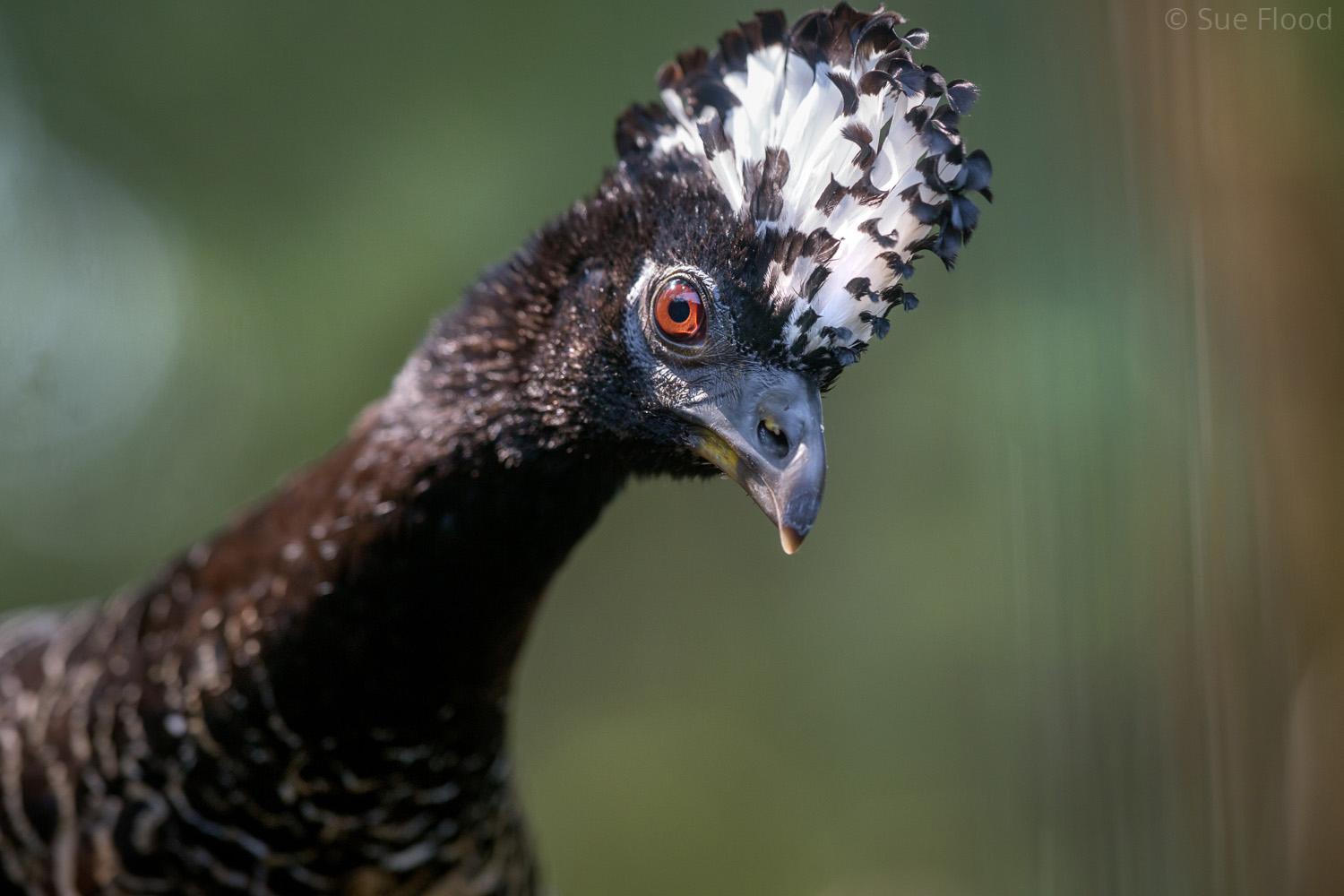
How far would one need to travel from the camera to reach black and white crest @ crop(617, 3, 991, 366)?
0.99 meters

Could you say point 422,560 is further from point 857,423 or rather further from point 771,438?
point 857,423

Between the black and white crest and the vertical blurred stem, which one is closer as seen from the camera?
the black and white crest

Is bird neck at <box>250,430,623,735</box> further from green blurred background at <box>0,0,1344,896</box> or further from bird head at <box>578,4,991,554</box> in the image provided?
green blurred background at <box>0,0,1344,896</box>

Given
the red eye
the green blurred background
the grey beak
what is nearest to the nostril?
the grey beak

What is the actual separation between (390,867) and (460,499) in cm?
53

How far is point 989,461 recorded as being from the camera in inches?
90.0

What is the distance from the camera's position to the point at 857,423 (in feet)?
9.79

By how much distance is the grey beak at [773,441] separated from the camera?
38.1 inches

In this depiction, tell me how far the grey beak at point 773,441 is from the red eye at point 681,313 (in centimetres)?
7

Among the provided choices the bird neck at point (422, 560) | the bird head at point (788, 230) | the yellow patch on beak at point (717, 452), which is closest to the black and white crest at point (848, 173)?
the bird head at point (788, 230)

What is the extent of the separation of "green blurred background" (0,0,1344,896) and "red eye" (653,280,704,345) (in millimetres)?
559

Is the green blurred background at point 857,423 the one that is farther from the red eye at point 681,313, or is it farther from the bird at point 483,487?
the red eye at point 681,313

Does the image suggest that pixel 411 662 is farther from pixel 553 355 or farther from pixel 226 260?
pixel 226 260

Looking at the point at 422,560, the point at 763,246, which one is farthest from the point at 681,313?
the point at 422,560
